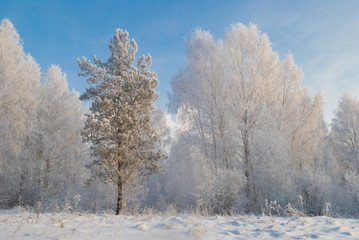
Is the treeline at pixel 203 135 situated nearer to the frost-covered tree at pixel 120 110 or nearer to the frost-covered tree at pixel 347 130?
the frost-covered tree at pixel 120 110

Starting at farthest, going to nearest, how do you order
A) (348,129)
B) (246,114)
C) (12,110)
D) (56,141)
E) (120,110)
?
(348,129), (56,141), (246,114), (12,110), (120,110)

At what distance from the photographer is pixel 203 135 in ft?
51.2

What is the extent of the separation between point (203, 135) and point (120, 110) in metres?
6.89

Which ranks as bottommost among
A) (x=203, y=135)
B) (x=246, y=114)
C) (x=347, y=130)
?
(x=203, y=135)

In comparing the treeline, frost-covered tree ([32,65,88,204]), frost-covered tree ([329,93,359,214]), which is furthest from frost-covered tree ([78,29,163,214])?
frost-covered tree ([329,93,359,214])

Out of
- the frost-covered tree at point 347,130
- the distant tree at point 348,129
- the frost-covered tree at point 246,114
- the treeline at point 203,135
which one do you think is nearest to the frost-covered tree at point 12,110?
the treeline at point 203,135

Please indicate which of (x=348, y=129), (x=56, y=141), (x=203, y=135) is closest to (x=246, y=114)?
(x=203, y=135)

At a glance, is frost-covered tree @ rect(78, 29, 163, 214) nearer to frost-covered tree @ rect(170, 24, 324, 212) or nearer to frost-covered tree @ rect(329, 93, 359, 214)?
frost-covered tree @ rect(170, 24, 324, 212)

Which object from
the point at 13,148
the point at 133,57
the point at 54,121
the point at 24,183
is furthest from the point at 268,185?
the point at 54,121

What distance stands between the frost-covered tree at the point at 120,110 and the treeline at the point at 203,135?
0.09 metres

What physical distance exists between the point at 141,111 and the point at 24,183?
38.8 feet

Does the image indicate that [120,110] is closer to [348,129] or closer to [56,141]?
[56,141]

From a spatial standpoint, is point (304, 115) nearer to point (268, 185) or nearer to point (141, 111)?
point (268, 185)

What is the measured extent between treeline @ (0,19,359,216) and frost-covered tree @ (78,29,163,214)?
0.29ft
